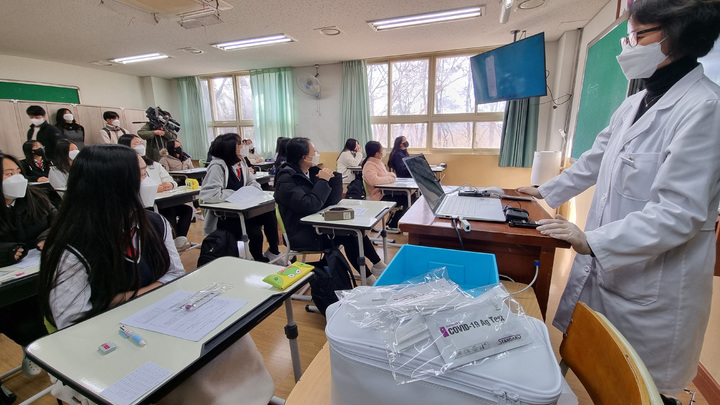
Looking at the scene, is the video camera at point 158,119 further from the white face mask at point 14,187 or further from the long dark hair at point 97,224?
the long dark hair at point 97,224

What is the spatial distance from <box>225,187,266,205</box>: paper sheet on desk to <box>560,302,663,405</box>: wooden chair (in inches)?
92.5

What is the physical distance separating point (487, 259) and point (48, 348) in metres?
1.19

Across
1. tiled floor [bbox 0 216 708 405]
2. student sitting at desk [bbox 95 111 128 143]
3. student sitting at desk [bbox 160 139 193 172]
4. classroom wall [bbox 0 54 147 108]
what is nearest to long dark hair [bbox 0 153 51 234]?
tiled floor [bbox 0 216 708 405]

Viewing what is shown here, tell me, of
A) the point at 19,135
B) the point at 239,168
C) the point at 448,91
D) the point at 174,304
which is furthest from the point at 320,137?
the point at 174,304

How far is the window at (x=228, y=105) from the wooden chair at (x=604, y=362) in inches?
272

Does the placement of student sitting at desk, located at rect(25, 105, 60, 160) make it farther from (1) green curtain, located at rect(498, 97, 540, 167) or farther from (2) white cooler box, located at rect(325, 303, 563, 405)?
(1) green curtain, located at rect(498, 97, 540, 167)

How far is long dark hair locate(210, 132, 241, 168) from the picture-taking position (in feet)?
8.63

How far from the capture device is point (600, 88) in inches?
115

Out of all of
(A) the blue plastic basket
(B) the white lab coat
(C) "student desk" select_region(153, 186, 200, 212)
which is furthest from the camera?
(C) "student desk" select_region(153, 186, 200, 212)

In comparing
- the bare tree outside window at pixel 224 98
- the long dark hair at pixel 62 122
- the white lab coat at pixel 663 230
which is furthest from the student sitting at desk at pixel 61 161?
the white lab coat at pixel 663 230

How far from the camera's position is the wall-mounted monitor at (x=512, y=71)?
130 inches

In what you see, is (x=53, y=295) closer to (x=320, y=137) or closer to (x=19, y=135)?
(x=320, y=137)

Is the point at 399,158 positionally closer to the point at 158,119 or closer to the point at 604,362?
the point at 604,362

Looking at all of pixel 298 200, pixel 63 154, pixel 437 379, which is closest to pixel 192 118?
pixel 63 154
